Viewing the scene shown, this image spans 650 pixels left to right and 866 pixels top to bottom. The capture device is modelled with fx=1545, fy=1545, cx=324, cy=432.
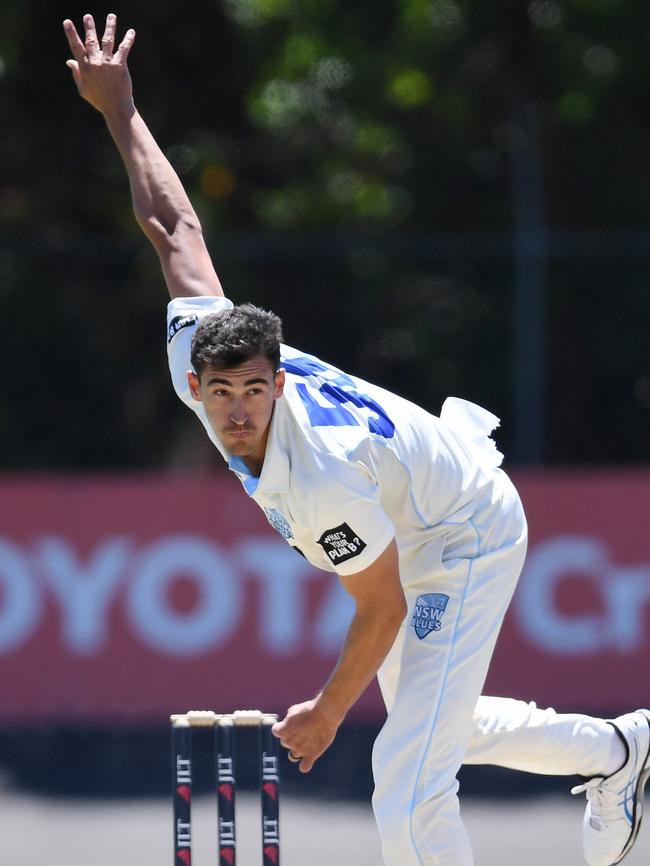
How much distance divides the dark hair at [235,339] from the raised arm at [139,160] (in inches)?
23.8

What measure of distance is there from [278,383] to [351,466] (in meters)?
0.26

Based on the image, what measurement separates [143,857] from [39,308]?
5.59 meters

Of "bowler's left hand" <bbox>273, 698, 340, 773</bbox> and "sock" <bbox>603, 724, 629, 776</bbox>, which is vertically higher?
"bowler's left hand" <bbox>273, 698, 340, 773</bbox>

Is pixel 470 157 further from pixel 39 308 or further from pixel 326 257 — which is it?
pixel 39 308

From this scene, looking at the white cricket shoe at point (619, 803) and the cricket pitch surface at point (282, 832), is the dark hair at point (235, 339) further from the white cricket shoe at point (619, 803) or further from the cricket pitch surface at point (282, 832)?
the cricket pitch surface at point (282, 832)

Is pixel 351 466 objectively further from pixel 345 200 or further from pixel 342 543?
pixel 345 200

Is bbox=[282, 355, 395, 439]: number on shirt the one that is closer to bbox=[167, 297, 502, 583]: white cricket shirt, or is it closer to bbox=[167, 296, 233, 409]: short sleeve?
bbox=[167, 297, 502, 583]: white cricket shirt

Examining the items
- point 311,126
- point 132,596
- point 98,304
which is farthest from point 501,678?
point 311,126

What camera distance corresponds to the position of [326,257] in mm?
10172

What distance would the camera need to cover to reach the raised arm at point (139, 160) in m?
4.27

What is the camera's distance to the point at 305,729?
3686mm

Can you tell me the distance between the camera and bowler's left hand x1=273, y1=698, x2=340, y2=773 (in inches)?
145

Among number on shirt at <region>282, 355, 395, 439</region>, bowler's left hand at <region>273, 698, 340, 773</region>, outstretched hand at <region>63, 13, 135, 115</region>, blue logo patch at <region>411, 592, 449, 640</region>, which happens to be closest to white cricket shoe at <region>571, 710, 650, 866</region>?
blue logo patch at <region>411, 592, 449, 640</region>

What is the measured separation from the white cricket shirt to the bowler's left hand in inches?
13.6
